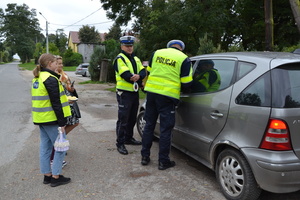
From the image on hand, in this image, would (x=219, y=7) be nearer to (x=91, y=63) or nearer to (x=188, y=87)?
(x=91, y=63)

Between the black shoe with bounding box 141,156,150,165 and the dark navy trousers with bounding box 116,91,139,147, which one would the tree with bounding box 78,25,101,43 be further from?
the black shoe with bounding box 141,156,150,165

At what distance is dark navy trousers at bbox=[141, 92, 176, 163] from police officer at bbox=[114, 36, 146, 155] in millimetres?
642

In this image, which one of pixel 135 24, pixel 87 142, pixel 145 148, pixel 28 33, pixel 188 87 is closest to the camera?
pixel 188 87

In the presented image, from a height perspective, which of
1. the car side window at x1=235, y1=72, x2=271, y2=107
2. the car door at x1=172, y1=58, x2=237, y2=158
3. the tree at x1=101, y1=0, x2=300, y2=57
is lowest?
the car door at x1=172, y1=58, x2=237, y2=158

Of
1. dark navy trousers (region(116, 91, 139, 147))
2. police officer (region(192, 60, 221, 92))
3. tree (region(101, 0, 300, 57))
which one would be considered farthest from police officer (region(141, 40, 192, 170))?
tree (region(101, 0, 300, 57))

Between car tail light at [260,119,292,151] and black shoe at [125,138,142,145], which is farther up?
car tail light at [260,119,292,151]

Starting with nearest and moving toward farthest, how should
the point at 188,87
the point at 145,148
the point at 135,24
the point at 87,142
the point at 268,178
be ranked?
the point at 268,178 < the point at 188,87 < the point at 145,148 < the point at 87,142 < the point at 135,24

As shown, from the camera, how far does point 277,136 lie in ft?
8.77

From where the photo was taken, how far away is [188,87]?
384cm

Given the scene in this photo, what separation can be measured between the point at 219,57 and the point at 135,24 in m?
15.4

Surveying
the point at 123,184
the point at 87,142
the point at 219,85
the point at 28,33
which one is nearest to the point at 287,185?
A: the point at 219,85

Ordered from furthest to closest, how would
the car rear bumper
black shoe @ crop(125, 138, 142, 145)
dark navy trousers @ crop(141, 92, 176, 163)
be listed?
black shoe @ crop(125, 138, 142, 145) → dark navy trousers @ crop(141, 92, 176, 163) → the car rear bumper

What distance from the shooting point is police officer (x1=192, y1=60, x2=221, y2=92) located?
11.6ft

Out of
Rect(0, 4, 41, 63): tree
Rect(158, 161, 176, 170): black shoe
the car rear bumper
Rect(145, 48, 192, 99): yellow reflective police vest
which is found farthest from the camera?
Rect(0, 4, 41, 63): tree
